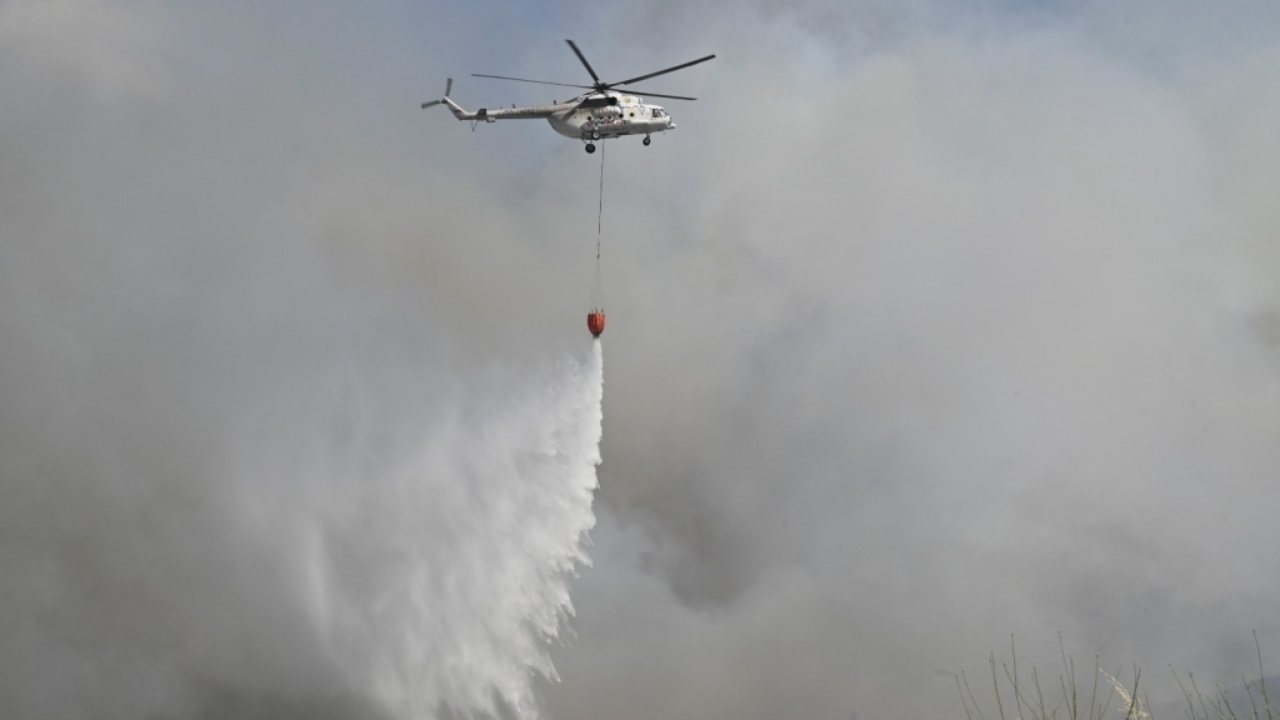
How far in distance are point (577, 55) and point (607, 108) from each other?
826 cm

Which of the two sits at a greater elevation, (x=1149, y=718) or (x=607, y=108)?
(x=607, y=108)

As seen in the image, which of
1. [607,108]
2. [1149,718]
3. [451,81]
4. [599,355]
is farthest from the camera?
[599,355]

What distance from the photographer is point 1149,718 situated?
29.6 m

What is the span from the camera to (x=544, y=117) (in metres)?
99.6

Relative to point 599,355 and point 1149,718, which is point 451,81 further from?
point 1149,718

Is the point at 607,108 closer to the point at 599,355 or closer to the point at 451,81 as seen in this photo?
the point at 451,81

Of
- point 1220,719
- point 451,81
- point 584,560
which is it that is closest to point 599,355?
point 584,560

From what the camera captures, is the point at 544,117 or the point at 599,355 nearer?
the point at 544,117

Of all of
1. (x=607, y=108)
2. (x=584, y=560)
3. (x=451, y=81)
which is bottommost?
(x=584, y=560)

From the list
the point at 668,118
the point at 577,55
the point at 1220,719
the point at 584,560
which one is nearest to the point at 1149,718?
the point at 1220,719

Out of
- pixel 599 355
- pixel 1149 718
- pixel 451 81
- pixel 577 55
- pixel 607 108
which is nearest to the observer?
pixel 1149 718

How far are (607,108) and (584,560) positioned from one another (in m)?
44.8

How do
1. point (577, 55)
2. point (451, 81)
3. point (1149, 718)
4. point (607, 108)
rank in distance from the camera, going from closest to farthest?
point (1149, 718) → point (577, 55) → point (607, 108) → point (451, 81)

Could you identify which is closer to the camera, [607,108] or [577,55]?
[577,55]
